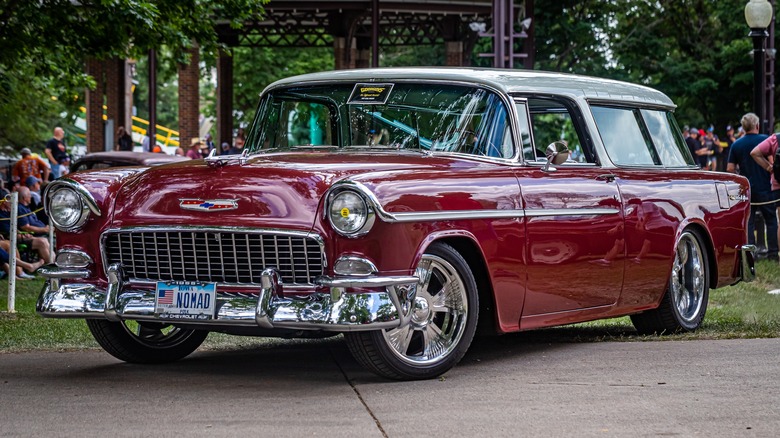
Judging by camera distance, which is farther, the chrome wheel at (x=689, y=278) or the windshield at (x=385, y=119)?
the chrome wheel at (x=689, y=278)

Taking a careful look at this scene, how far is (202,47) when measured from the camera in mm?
16641

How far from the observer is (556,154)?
26.5 feet

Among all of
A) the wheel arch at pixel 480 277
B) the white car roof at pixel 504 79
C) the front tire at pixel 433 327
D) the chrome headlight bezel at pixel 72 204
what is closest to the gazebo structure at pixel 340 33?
the white car roof at pixel 504 79

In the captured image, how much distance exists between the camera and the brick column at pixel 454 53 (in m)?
40.1

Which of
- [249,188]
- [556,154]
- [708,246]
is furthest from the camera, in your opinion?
[708,246]

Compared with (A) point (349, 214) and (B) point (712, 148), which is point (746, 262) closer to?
(A) point (349, 214)

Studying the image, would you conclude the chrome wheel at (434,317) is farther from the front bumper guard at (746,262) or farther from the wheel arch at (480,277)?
the front bumper guard at (746,262)

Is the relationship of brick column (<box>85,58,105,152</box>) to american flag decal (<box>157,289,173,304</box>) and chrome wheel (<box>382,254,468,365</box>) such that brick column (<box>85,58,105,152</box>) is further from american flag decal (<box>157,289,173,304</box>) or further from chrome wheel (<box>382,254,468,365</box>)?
chrome wheel (<box>382,254,468,365</box>)

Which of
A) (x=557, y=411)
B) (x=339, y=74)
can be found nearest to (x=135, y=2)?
(x=339, y=74)

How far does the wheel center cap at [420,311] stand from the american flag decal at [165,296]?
4.12 ft

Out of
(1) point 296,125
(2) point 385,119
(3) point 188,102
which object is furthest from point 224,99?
(2) point 385,119

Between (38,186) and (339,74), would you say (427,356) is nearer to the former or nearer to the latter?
(339,74)

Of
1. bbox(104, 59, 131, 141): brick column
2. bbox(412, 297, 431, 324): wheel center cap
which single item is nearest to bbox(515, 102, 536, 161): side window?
bbox(412, 297, 431, 324): wheel center cap

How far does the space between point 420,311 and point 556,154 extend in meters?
1.53
